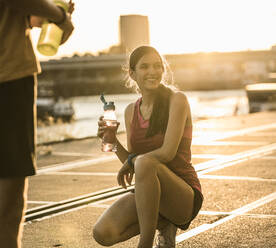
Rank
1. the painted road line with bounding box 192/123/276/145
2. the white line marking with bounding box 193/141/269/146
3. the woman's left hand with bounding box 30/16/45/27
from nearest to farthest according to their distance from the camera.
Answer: the woman's left hand with bounding box 30/16/45/27 < the white line marking with bounding box 193/141/269/146 < the painted road line with bounding box 192/123/276/145

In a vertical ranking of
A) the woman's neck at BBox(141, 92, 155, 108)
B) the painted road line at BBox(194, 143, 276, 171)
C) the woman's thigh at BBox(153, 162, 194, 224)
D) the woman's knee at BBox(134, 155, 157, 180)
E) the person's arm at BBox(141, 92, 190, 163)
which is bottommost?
the painted road line at BBox(194, 143, 276, 171)

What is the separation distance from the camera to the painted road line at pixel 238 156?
34.2 feet

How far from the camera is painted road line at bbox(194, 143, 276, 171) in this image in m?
10.4

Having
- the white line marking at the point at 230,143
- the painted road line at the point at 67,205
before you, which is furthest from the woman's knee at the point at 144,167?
the white line marking at the point at 230,143

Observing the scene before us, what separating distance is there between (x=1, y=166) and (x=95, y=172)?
22.7ft

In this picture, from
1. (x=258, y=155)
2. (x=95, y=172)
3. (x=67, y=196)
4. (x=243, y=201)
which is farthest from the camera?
(x=258, y=155)

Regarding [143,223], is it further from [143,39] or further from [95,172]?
[143,39]

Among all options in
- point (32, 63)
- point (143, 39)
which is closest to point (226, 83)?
point (143, 39)

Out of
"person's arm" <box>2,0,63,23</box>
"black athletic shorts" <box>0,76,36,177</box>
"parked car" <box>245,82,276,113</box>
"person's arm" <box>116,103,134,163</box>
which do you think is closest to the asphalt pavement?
"person's arm" <box>116,103,134,163</box>

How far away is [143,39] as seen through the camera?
1355 cm

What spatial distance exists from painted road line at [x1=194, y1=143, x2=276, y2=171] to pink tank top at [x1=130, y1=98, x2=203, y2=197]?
5.05 m

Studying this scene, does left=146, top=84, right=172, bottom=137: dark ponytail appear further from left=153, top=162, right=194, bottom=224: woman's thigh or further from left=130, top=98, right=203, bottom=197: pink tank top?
left=153, top=162, right=194, bottom=224: woman's thigh

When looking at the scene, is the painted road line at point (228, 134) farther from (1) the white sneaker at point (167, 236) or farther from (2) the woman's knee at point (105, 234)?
(2) the woman's knee at point (105, 234)

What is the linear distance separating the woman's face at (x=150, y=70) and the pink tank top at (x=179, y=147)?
0.91ft
